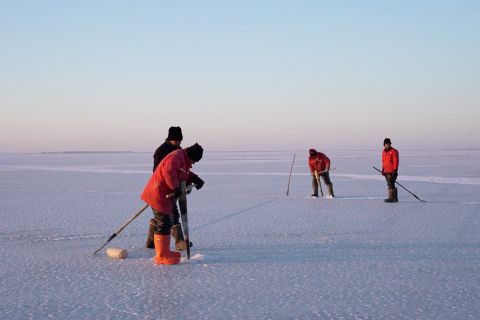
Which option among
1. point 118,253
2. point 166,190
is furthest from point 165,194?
point 118,253

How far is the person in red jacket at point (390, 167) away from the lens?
35.5ft

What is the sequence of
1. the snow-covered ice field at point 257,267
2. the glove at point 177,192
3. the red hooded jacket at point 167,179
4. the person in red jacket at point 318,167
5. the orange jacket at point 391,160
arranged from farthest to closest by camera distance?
1. the person in red jacket at point 318,167
2. the orange jacket at point 391,160
3. the glove at point 177,192
4. the red hooded jacket at point 167,179
5. the snow-covered ice field at point 257,267

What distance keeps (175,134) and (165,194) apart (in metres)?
0.77

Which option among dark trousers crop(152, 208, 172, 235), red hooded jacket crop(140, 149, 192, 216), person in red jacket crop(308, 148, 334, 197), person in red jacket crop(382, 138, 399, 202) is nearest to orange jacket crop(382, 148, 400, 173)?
person in red jacket crop(382, 138, 399, 202)

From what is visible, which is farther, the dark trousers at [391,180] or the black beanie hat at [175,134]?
the dark trousers at [391,180]

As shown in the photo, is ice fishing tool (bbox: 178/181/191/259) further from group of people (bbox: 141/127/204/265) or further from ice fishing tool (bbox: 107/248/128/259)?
ice fishing tool (bbox: 107/248/128/259)

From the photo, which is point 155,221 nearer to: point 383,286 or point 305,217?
point 383,286

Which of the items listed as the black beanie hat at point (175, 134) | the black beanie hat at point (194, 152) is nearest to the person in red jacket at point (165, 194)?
the black beanie hat at point (194, 152)

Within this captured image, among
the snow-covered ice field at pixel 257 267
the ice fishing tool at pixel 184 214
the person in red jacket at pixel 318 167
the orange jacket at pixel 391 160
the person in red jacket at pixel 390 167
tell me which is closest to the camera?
the snow-covered ice field at pixel 257 267

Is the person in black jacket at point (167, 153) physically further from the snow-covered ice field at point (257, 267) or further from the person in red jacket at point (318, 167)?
the person in red jacket at point (318, 167)

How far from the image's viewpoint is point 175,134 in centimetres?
562

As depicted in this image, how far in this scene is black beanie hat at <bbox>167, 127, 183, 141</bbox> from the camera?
5.61 m

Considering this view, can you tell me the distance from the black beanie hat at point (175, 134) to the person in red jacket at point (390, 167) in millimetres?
6503

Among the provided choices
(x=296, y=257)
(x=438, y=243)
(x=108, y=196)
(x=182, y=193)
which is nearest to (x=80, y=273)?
(x=182, y=193)
